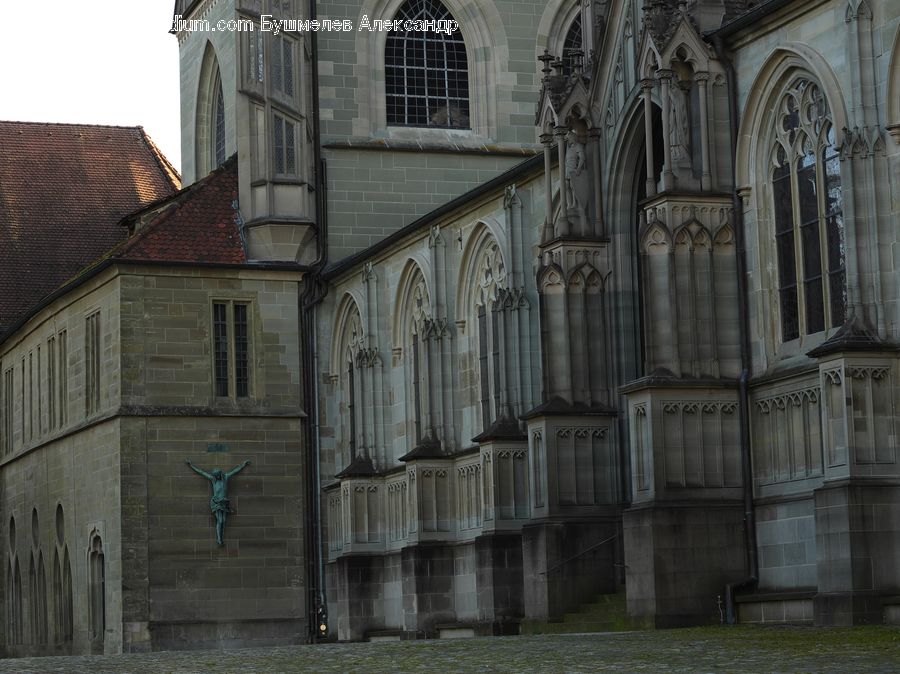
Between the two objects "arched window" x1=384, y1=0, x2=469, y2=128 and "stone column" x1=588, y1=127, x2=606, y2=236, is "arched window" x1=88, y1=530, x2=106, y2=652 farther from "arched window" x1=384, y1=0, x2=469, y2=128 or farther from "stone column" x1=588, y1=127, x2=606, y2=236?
"stone column" x1=588, y1=127, x2=606, y2=236

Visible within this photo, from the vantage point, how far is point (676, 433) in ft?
85.4

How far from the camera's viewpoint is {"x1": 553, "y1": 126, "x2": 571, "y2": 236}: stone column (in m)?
29.4

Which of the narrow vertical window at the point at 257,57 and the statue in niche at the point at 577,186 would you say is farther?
the narrow vertical window at the point at 257,57

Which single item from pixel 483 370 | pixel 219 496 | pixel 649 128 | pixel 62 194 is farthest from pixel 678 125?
pixel 62 194

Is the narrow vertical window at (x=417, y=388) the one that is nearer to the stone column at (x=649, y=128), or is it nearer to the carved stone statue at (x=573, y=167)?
the carved stone statue at (x=573, y=167)

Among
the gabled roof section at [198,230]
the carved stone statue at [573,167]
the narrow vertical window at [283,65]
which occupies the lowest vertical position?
the carved stone statue at [573,167]

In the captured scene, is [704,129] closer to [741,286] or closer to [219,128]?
[741,286]

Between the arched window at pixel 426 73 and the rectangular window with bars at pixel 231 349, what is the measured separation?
5.67 meters

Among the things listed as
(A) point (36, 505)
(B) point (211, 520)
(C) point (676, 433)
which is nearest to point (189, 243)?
(B) point (211, 520)

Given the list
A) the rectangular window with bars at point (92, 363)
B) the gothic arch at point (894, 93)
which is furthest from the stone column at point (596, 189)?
the rectangular window with bars at point (92, 363)

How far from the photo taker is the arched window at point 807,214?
2433 centimetres

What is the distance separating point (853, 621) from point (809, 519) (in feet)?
8.77

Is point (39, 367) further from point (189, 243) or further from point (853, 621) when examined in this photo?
point (853, 621)

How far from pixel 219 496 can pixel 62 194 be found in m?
20.6
